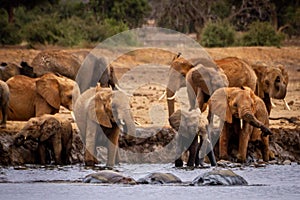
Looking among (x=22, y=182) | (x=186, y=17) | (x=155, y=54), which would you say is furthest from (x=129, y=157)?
(x=186, y=17)

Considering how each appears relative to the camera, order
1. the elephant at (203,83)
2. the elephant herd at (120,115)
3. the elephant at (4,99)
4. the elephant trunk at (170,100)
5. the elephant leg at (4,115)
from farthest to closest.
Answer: the elephant trunk at (170,100) → the elephant at (203,83) → the elephant at (4,99) → the elephant leg at (4,115) → the elephant herd at (120,115)

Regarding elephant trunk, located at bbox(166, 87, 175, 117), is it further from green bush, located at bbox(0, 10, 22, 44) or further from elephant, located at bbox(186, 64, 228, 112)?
green bush, located at bbox(0, 10, 22, 44)

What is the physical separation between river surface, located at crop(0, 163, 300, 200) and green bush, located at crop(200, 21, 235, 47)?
19527mm

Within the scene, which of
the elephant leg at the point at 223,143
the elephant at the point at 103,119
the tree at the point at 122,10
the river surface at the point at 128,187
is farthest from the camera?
the tree at the point at 122,10

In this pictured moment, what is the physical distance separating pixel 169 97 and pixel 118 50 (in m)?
11.5

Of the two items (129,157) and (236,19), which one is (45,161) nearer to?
(129,157)

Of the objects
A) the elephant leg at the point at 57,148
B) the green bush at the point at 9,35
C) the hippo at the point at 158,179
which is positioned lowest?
the hippo at the point at 158,179

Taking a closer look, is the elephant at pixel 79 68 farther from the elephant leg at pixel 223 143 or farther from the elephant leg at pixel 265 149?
the elephant leg at pixel 265 149

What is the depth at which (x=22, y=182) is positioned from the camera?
1492 cm

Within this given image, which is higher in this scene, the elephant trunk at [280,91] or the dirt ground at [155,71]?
the elephant trunk at [280,91]

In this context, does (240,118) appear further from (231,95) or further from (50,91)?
(50,91)

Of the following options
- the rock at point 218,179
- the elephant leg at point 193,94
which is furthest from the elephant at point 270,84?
the rock at point 218,179

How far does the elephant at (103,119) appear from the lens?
51.6ft

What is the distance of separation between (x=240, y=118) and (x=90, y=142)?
2247mm
